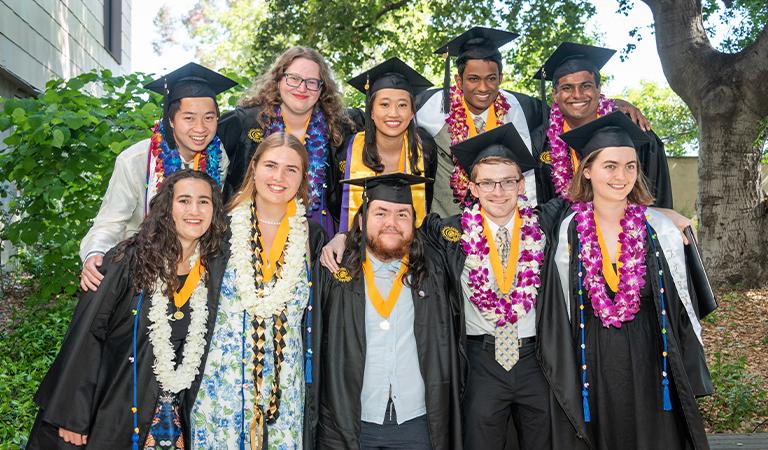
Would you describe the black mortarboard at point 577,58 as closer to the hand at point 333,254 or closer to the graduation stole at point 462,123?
the graduation stole at point 462,123

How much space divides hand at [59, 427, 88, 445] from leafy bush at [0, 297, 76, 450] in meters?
1.94

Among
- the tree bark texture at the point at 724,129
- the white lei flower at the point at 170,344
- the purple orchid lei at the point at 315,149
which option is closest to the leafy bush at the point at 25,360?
the white lei flower at the point at 170,344

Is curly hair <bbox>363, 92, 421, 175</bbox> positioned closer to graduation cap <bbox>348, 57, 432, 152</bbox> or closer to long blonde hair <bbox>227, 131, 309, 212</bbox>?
graduation cap <bbox>348, 57, 432, 152</bbox>

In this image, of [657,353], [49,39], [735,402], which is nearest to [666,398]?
[657,353]

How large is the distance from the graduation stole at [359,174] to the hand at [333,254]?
69 centimetres

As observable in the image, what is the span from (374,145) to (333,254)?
115cm

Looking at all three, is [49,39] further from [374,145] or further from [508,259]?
[508,259]

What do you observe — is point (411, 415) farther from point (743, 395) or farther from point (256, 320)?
point (743, 395)

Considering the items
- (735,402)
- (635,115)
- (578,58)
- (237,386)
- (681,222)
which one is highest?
(578,58)

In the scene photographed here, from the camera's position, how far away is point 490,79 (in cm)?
510

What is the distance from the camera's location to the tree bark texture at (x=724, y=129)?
9234 mm

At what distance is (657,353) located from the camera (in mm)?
3818

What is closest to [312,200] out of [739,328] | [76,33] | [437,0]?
[739,328]

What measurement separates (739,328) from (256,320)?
7.15 metres
